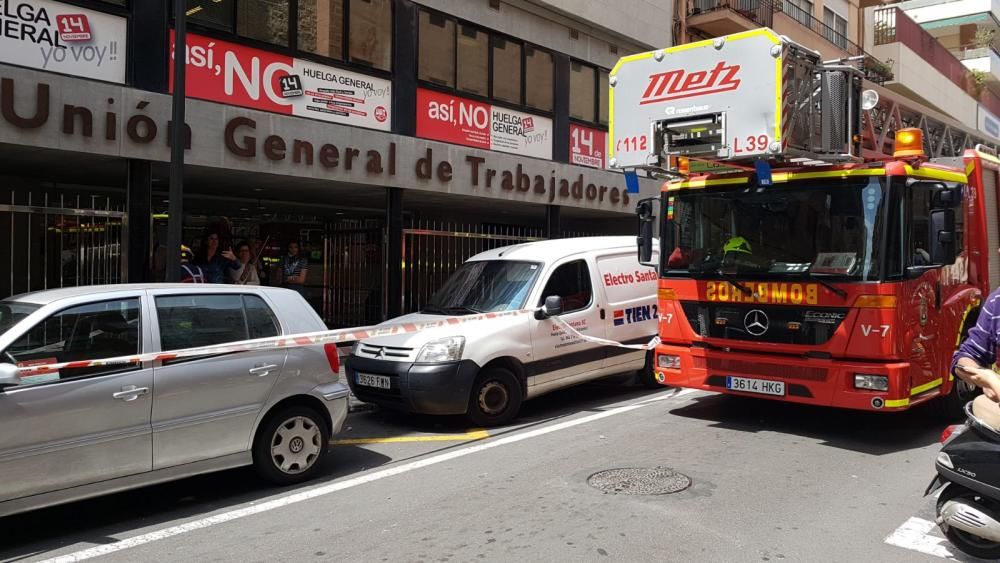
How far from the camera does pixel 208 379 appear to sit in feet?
16.9

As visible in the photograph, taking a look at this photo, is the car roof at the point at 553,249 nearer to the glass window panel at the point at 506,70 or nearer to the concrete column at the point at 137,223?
the concrete column at the point at 137,223

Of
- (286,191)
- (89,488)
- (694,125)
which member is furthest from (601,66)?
(89,488)

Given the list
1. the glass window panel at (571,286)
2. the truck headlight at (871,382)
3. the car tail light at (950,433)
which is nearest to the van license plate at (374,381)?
the glass window panel at (571,286)

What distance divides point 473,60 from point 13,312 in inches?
426

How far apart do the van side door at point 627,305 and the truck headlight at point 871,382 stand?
310cm

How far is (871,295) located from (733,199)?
1590 millimetres

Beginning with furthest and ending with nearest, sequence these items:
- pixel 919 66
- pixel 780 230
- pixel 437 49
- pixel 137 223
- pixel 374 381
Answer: pixel 919 66 → pixel 437 49 → pixel 137 223 → pixel 374 381 → pixel 780 230

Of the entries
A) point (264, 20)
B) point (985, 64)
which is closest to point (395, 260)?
point (264, 20)

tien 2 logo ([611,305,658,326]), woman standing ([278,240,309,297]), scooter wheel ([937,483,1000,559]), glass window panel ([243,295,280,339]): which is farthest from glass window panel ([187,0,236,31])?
scooter wheel ([937,483,1000,559])

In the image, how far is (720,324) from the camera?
7102mm

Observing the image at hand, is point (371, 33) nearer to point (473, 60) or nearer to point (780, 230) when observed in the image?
point (473, 60)

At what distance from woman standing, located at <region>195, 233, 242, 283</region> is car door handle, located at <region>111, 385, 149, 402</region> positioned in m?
4.83

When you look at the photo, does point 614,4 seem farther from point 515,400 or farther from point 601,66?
point 515,400

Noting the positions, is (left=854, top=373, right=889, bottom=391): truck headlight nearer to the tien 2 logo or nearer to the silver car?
the tien 2 logo
